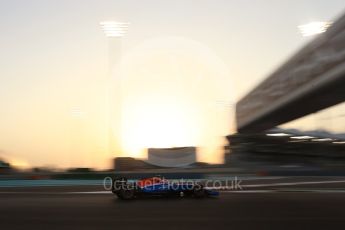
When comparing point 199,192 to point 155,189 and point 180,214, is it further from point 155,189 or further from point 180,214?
point 180,214

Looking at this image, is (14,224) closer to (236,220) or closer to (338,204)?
(236,220)

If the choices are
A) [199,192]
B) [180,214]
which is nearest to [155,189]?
[199,192]

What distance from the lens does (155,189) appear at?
16078mm

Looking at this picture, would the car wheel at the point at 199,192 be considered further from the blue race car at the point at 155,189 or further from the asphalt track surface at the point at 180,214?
the asphalt track surface at the point at 180,214

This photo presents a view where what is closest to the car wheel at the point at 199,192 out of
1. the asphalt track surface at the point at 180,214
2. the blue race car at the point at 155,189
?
the blue race car at the point at 155,189

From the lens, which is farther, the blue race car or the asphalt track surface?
the blue race car

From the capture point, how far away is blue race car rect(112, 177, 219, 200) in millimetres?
15836

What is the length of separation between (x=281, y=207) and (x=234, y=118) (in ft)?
247

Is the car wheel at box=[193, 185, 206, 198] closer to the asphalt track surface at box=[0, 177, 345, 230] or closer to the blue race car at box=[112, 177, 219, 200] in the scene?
the blue race car at box=[112, 177, 219, 200]

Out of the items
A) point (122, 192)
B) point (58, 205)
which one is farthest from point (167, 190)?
point (58, 205)

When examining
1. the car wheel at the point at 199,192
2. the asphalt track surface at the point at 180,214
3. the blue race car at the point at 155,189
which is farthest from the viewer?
the car wheel at the point at 199,192

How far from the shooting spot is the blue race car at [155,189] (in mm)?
15836

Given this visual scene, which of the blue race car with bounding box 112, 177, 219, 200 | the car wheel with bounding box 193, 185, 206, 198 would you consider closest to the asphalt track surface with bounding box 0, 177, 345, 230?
the blue race car with bounding box 112, 177, 219, 200

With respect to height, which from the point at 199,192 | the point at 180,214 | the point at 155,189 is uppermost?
the point at 155,189
